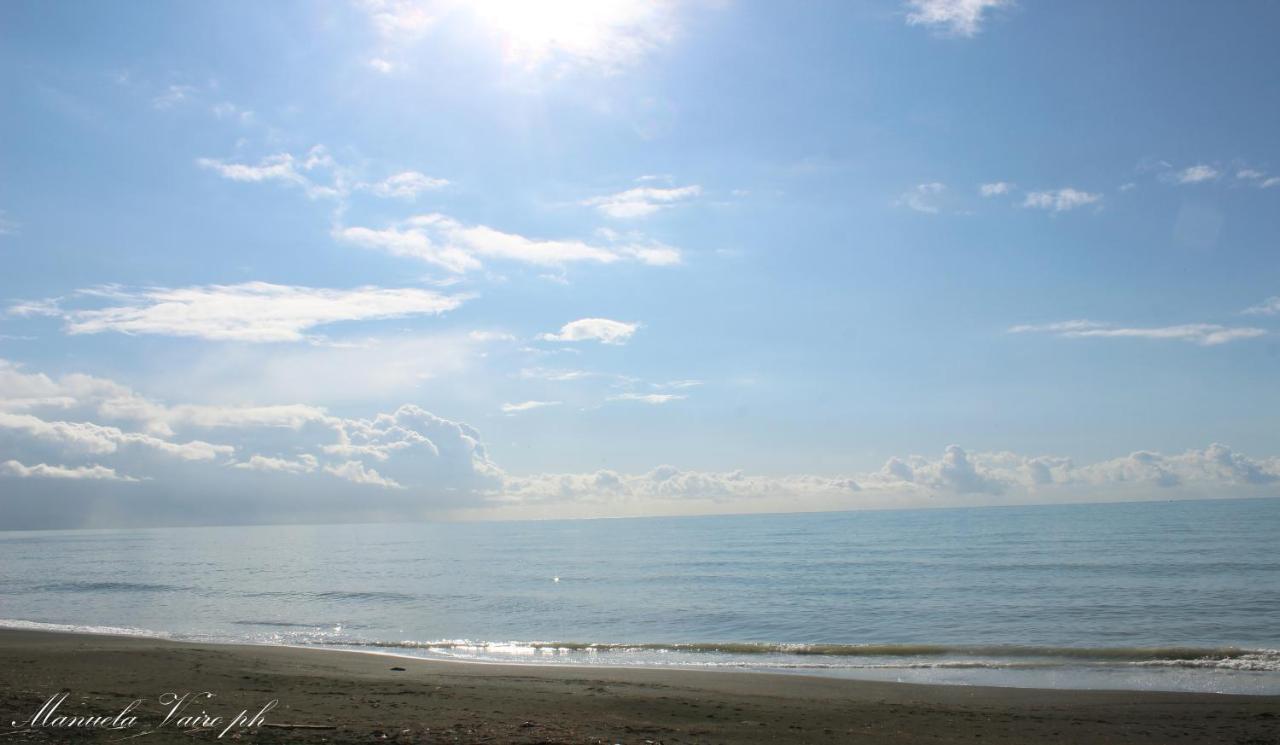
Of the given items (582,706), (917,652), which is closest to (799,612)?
(917,652)

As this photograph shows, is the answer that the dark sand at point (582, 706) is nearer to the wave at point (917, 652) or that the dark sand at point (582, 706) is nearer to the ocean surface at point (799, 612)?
the ocean surface at point (799, 612)

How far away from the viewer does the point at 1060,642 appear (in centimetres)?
2544

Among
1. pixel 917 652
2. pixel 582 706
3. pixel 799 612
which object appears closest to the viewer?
pixel 582 706

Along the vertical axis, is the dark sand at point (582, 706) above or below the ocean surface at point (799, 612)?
above

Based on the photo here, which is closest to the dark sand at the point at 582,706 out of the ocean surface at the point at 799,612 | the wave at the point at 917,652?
the ocean surface at the point at 799,612

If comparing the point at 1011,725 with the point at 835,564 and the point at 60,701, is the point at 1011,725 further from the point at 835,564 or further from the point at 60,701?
the point at 835,564

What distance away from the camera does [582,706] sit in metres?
14.4

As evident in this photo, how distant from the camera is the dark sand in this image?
1185 cm

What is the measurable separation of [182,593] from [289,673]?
36.0 meters

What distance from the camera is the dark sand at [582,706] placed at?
11852 millimetres

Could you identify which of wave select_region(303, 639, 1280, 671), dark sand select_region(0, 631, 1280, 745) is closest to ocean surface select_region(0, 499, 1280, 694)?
wave select_region(303, 639, 1280, 671)

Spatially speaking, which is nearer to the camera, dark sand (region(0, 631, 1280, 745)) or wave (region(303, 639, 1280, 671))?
dark sand (region(0, 631, 1280, 745))

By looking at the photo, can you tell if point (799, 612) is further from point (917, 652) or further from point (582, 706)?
point (582, 706)

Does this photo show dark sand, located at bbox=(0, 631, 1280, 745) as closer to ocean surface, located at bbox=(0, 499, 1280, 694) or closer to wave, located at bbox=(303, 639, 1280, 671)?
ocean surface, located at bbox=(0, 499, 1280, 694)
